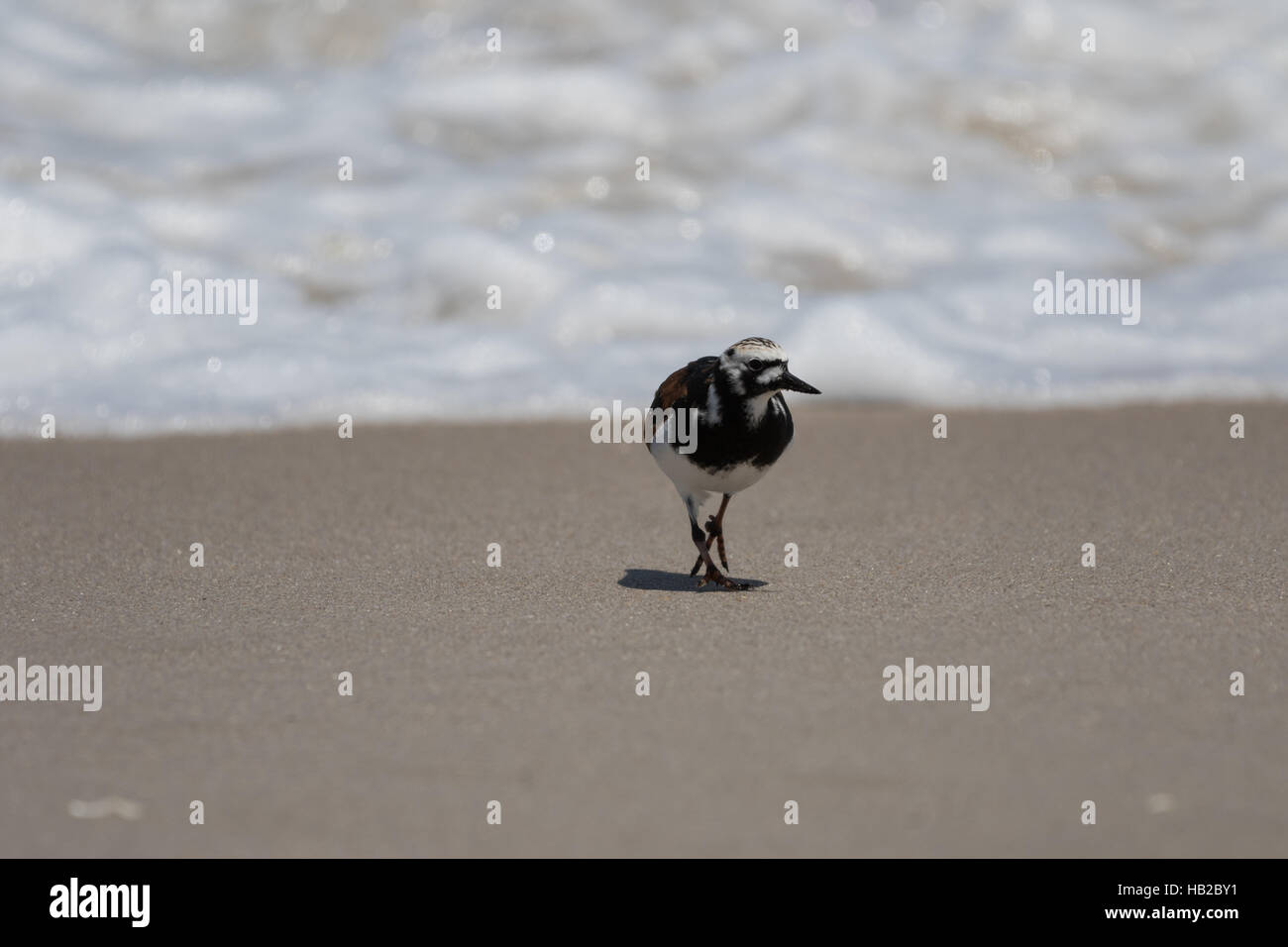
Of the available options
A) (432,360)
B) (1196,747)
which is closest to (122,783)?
(1196,747)

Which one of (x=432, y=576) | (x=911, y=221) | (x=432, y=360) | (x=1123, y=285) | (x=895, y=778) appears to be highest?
(x=911, y=221)

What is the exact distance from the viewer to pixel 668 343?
24.0 feet

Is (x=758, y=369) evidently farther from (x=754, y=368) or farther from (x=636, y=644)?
(x=636, y=644)

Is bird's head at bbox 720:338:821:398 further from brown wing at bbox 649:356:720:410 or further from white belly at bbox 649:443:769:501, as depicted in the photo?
white belly at bbox 649:443:769:501

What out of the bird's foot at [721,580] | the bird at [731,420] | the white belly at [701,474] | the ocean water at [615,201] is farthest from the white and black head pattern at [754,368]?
the ocean water at [615,201]

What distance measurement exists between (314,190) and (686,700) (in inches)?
250

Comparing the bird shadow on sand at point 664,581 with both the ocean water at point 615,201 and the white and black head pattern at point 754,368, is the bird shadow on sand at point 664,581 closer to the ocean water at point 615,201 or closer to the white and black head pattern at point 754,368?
the white and black head pattern at point 754,368

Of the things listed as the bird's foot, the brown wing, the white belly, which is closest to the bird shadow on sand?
Result: the bird's foot

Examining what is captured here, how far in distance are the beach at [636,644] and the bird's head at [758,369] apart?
616 millimetres

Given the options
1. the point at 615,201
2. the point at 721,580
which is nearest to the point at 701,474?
the point at 721,580

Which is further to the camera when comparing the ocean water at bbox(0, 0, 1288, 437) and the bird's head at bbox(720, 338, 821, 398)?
the ocean water at bbox(0, 0, 1288, 437)

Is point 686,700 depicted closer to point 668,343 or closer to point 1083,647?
point 1083,647

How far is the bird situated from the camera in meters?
3.83

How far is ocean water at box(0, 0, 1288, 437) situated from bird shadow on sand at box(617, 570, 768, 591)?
233cm
